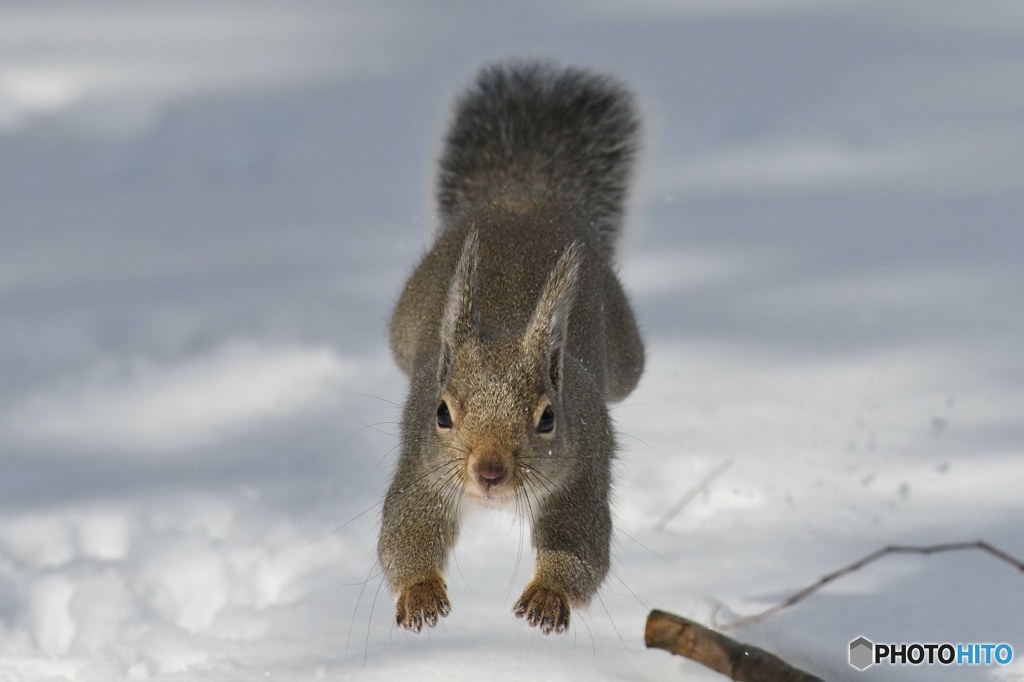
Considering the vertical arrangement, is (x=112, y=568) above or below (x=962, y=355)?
below

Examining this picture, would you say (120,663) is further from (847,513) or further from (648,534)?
(847,513)

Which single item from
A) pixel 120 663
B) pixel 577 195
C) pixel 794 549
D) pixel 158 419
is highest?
pixel 577 195

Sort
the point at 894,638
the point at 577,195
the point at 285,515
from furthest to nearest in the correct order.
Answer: the point at 577,195
the point at 285,515
the point at 894,638

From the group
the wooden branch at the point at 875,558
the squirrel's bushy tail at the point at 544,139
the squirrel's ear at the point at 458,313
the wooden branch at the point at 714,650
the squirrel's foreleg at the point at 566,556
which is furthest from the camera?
the squirrel's bushy tail at the point at 544,139

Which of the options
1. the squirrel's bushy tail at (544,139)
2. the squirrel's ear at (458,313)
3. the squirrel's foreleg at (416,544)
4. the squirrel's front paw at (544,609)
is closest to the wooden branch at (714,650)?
the squirrel's front paw at (544,609)

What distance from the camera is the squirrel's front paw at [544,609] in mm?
2826

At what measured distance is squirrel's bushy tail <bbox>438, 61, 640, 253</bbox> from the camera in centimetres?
499

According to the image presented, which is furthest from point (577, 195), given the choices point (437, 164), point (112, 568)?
point (112, 568)

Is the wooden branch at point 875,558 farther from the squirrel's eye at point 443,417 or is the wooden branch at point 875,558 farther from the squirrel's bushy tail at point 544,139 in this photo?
the squirrel's bushy tail at point 544,139

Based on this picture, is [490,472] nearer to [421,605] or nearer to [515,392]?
[515,392]

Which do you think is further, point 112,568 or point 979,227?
point 979,227

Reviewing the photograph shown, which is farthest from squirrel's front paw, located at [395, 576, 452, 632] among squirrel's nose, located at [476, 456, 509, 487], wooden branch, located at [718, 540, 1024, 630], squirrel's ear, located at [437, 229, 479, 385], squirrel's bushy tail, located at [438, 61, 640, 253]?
squirrel's bushy tail, located at [438, 61, 640, 253]

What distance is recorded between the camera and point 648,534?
438 cm

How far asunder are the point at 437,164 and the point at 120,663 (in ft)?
7.50
